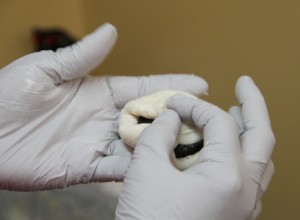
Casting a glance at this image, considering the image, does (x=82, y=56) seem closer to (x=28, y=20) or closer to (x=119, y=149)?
(x=119, y=149)

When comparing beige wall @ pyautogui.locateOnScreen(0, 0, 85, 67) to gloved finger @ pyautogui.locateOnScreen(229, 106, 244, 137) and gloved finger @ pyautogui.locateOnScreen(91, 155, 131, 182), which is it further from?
gloved finger @ pyautogui.locateOnScreen(229, 106, 244, 137)

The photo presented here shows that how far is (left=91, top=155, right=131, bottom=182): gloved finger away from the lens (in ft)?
2.41

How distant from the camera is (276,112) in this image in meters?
0.98

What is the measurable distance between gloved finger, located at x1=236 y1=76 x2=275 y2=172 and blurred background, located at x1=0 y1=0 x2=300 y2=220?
0.28m

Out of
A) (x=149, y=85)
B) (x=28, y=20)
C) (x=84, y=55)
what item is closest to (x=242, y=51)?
(x=149, y=85)

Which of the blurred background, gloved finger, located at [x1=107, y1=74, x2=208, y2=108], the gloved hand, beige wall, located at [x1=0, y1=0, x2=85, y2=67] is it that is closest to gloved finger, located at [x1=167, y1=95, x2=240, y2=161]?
the gloved hand

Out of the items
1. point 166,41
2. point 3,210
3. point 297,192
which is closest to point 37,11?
point 166,41

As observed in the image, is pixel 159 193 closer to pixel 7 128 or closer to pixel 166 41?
pixel 7 128

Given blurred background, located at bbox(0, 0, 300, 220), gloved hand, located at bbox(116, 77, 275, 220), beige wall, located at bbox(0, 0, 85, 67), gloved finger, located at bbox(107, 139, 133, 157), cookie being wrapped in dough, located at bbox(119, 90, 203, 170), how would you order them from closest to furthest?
1. gloved hand, located at bbox(116, 77, 275, 220)
2. cookie being wrapped in dough, located at bbox(119, 90, 203, 170)
3. gloved finger, located at bbox(107, 139, 133, 157)
4. blurred background, located at bbox(0, 0, 300, 220)
5. beige wall, located at bbox(0, 0, 85, 67)

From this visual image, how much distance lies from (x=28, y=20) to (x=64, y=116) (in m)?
0.87

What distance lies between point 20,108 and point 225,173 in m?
0.40

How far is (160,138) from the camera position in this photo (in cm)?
62

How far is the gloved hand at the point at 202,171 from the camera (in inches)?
22.3

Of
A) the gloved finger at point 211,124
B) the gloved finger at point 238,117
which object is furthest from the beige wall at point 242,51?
the gloved finger at point 211,124
